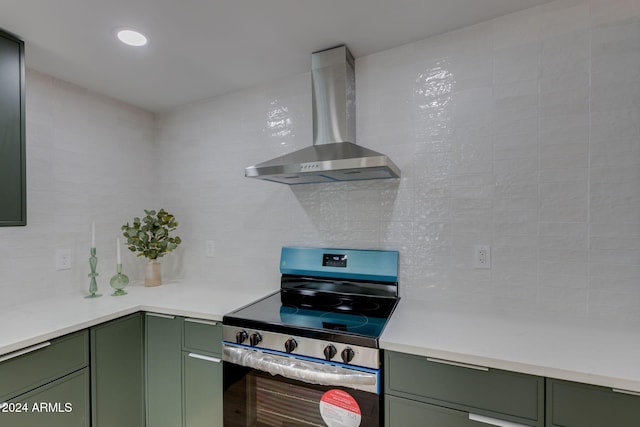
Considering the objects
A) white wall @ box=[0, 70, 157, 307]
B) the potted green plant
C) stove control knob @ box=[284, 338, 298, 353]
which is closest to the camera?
stove control knob @ box=[284, 338, 298, 353]

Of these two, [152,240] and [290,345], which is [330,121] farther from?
[152,240]

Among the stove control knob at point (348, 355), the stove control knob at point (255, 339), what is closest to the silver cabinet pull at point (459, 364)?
the stove control knob at point (348, 355)

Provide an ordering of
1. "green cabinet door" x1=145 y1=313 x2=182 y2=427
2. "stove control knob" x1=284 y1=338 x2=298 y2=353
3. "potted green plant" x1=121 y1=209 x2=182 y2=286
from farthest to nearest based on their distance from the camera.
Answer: "potted green plant" x1=121 y1=209 x2=182 y2=286, "green cabinet door" x1=145 y1=313 x2=182 y2=427, "stove control knob" x1=284 y1=338 x2=298 y2=353

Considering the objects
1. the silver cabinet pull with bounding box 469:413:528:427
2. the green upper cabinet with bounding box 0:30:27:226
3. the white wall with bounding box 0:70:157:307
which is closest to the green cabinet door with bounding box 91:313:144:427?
the white wall with bounding box 0:70:157:307

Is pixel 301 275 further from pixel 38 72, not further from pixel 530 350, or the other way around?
pixel 38 72

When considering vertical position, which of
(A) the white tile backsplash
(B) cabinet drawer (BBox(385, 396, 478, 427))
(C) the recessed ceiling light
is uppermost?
(C) the recessed ceiling light

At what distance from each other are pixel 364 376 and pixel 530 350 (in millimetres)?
592

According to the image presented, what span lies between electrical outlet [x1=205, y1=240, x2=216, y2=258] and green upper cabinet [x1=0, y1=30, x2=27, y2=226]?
3.35 ft

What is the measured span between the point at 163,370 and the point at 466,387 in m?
1.51

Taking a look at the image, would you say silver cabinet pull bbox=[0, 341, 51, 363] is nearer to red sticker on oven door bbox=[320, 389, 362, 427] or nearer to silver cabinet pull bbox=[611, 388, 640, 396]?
red sticker on oven door bbox=[320, 389, 362, 427]

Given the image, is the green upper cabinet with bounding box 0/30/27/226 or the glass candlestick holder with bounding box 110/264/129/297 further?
→ the glass candlestick holder with bounding box 110/264/129/297

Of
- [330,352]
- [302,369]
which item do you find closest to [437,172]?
[330,352]

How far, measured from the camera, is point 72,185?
2.00 meters

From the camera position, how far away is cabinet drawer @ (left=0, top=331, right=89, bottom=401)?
1198mm
